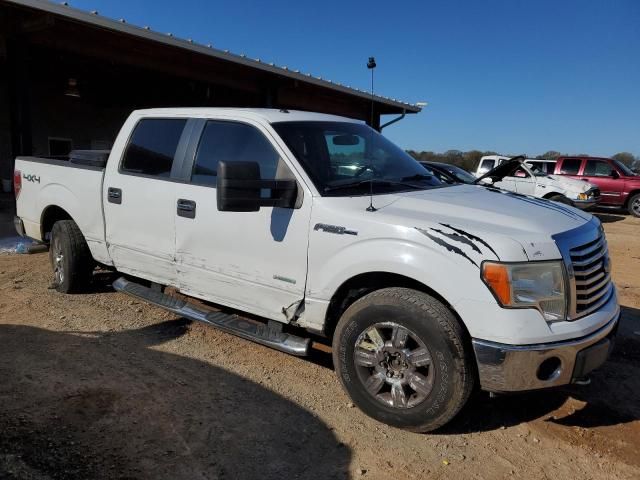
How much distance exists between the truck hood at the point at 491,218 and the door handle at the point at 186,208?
148 centimetres

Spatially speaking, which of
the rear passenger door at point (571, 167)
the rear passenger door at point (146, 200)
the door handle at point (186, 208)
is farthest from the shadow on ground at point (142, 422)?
the rear passenger door at point (571, 167)

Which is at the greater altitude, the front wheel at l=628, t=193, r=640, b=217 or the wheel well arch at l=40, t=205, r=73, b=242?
the wheel well arch at l=40, t=205, r=73, b=242

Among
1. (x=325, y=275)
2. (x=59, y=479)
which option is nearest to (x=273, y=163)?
(x=325, y=275)

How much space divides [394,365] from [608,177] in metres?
17.0

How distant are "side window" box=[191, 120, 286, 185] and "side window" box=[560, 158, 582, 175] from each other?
53.5 ft

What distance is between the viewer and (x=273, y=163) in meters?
3.78

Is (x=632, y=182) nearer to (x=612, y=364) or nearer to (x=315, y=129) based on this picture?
(x=612, y=364)

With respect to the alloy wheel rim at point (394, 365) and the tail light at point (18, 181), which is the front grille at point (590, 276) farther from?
the tail light at point (18, 181)

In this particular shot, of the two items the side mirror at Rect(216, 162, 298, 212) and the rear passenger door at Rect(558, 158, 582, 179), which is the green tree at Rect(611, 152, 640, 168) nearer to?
the rear passenger door at Rect(558, 158, 582, 179)

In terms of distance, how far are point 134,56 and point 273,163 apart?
9730mm

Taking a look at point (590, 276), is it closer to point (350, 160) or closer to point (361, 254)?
point (361, 254)

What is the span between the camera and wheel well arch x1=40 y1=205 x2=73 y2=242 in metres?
5.65

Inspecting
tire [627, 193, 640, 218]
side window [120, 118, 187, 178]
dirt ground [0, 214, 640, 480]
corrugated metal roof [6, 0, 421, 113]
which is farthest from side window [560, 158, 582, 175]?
side window [120, 118, 187, 178]

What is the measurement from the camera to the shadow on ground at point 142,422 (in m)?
2.75
